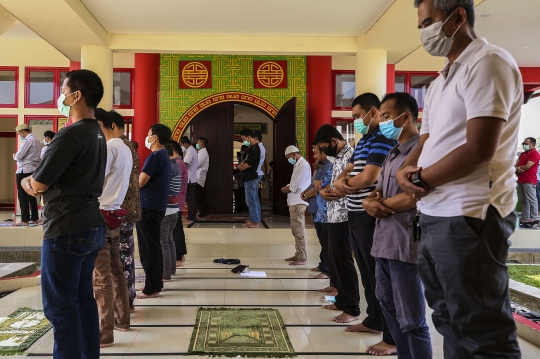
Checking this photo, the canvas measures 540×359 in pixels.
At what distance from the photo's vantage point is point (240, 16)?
22.2 ft

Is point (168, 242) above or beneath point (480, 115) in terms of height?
beneath

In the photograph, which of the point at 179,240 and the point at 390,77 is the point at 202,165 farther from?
the point at 390,77

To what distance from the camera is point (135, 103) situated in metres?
10.3

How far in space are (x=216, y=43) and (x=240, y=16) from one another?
98cm

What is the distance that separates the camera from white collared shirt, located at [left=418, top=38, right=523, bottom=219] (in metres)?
1.48

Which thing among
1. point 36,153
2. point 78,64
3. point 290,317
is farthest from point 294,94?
point 290,317

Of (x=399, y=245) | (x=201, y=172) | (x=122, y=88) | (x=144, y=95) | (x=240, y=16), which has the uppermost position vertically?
(x=240, y=16)

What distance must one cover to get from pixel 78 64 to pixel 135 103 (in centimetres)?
177

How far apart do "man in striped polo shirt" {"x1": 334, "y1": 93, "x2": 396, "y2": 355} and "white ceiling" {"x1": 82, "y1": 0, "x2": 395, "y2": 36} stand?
318 centimetres

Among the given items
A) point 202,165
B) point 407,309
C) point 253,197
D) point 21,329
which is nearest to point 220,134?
point 202,165

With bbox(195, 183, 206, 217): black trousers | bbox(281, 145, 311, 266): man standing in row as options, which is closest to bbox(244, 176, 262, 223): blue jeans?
bbox(281, 145, 311, 266): man standing in row

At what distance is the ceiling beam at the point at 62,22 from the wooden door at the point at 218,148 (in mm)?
3213

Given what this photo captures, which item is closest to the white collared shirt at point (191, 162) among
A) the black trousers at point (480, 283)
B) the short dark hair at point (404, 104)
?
the short dark hair at point (404, 104)

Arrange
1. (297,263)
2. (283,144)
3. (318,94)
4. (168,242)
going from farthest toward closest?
(318,94), (283,144), (297,263), (168,242)
